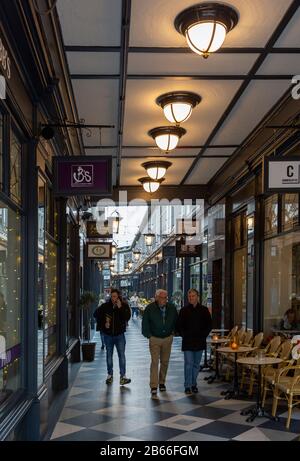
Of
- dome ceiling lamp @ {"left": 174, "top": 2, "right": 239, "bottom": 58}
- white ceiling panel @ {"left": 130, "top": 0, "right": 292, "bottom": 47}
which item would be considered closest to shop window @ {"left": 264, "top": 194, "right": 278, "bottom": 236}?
white ceiling panel @ {"left": 130, "top": 0, "right": 292, "bottom": 47}

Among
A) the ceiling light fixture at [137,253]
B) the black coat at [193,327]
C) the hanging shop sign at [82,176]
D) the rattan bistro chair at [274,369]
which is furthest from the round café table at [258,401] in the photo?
the ceiling light fixture at [137,253]

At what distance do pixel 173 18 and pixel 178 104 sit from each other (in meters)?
2.04

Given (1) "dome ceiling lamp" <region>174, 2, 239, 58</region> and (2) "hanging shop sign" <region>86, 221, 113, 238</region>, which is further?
(2) "hanging shop sign" <region>86, 221, 113, 238</region>

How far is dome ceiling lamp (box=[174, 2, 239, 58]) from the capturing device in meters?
4.75

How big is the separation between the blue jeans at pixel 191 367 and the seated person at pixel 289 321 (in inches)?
54.3

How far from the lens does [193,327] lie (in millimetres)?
8766

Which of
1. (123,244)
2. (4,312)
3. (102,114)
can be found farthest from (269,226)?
(123,244)

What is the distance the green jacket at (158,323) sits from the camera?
8.84 meters

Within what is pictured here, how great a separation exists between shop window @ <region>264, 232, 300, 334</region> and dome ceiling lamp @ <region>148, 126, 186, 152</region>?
7.32ft

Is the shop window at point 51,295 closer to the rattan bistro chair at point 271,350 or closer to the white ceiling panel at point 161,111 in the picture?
the white ceiling panel at point 161,111

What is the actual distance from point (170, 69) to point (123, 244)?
52.2 meters

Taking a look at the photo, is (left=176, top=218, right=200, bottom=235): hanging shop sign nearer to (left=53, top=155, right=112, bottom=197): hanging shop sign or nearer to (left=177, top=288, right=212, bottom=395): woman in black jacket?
(left=177, top=288, right=212, bottom=395): woman in black jacket

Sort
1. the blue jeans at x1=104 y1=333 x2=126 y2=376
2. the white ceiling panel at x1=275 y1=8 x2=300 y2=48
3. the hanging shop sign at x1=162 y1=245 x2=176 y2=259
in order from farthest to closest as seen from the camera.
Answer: the hanging shop sign at x1=162 y1=245 x2=176 y2=259 < the blue jeans at x1=104 y1=333 x2=126 y2=376 < the white ceiling panel at x1=275 y1=8 x2=300 y2=48

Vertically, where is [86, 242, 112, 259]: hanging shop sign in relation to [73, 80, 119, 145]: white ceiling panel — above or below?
below
